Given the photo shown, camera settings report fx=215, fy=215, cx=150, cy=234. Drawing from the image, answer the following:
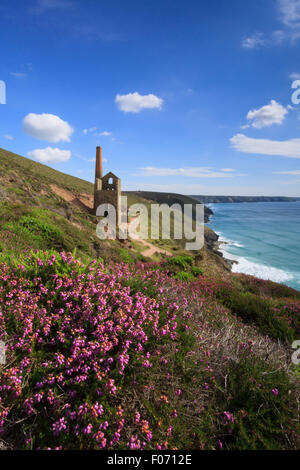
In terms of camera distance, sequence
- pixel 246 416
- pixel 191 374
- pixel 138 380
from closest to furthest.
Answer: pixel 246 416 → pixel 138 380 → pixel 191 374

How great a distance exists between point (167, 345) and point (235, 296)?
177 inches

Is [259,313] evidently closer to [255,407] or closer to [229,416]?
[255,407]

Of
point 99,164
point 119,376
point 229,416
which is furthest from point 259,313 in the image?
point 99,164

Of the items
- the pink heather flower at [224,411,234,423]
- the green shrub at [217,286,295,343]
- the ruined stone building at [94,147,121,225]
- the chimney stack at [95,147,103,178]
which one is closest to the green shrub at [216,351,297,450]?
the pink heather flower at [224,411,234,423]

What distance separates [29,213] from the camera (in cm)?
1138

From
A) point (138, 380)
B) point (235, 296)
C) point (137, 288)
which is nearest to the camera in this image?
point (138, 380)

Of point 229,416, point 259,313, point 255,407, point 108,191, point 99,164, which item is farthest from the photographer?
point 99,164

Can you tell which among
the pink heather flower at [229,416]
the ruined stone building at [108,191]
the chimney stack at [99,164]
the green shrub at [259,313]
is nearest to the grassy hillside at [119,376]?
the pink heather flower at [229,416]

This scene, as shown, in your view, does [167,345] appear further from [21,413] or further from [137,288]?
[21,413]

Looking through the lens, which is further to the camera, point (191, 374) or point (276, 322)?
point (276, 322)

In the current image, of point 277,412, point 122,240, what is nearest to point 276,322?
point 277,412

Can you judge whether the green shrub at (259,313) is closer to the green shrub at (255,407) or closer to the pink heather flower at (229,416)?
the green shrub at (255,407)

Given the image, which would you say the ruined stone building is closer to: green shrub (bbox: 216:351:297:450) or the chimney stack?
the chimney stack
